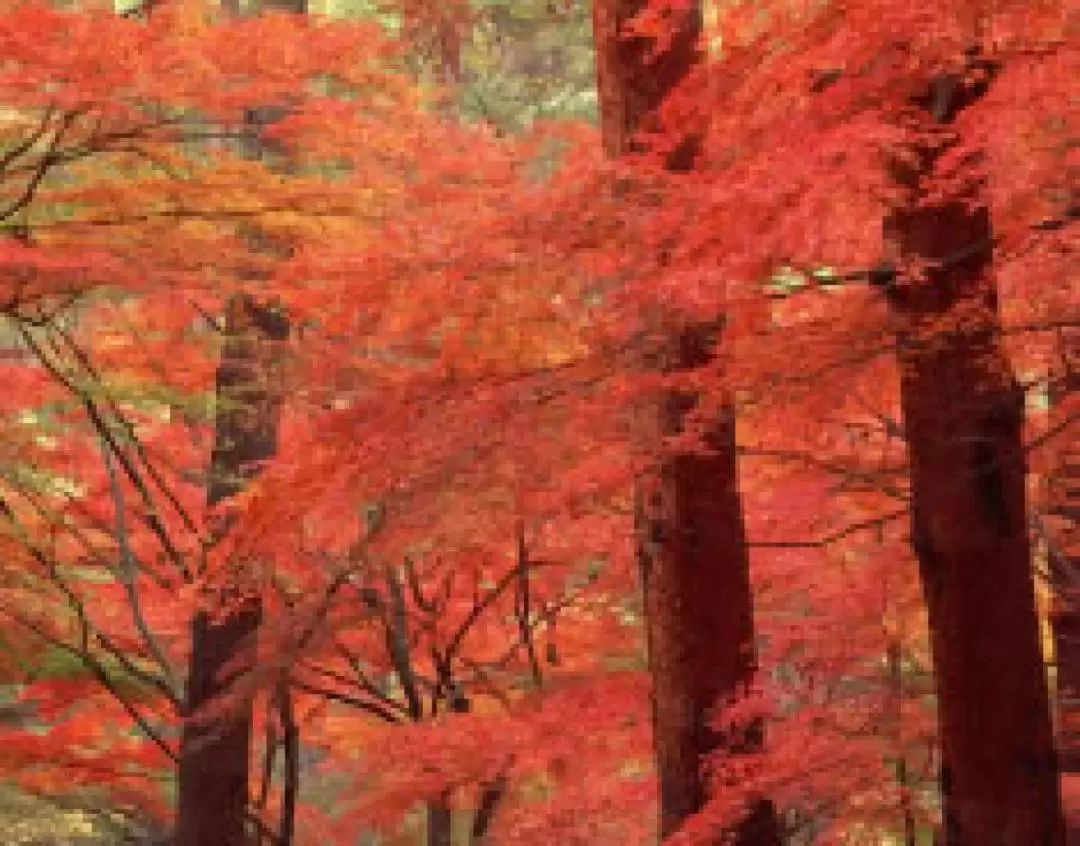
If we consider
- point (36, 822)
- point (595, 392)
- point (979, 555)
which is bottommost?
point (36, 822)

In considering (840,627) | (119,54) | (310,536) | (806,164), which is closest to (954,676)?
(806,164)

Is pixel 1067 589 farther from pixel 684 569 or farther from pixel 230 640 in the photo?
pixel 230 640

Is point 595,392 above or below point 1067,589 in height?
above

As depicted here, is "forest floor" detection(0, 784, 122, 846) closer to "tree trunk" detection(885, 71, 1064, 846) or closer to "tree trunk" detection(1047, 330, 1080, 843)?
"tree trunk" detection(1047, 330, 1080, 843)

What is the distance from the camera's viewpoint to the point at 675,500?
6.48m

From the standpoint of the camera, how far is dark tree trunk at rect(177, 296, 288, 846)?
9.41 m

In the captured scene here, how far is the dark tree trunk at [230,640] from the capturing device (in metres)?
9.41

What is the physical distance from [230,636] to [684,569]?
4.24 m

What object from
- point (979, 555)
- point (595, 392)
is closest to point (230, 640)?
point (595, 392)

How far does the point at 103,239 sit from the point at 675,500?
120 inches

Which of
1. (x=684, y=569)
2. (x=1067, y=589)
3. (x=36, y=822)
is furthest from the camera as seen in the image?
(x=36, y=822)

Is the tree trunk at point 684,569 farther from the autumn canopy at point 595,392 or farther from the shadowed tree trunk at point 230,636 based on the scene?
the shadowed tree trunk at point 230,636

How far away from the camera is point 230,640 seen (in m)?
9.64

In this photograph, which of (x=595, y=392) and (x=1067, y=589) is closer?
(x=595, y=392)
